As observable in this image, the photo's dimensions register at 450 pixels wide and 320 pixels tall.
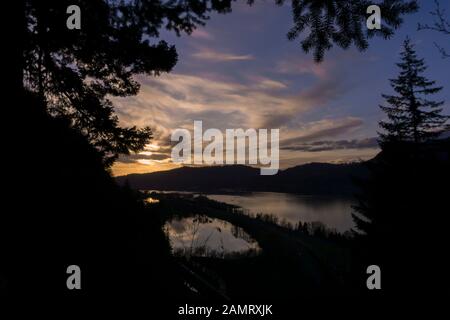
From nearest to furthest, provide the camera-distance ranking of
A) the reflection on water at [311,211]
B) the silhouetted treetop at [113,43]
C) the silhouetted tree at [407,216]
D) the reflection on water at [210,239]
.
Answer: the silhouetted treetop at [113,43] < the silhouetted tree at [407,216] < the reflection on water at [210,239] < the reflection on water at [311,211]

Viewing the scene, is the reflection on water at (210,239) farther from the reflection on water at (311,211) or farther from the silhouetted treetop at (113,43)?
the reflection on water at (311,211)

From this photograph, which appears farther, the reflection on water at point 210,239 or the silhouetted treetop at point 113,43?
the reflection on water at point 210,239

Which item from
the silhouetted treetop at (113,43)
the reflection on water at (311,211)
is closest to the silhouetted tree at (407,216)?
the silhouetted treetop at (113,43)

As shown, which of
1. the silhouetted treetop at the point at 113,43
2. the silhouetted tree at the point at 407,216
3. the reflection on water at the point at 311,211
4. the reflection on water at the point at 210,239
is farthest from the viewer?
the reflection on water at the point at 311,211

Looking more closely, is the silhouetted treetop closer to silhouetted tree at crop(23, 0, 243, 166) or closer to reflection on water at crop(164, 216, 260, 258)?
silhouetted tree at crop(23, 0, 243, 166)

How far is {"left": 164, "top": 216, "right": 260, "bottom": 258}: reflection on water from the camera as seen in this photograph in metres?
17.2

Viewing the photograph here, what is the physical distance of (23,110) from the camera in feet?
14.3

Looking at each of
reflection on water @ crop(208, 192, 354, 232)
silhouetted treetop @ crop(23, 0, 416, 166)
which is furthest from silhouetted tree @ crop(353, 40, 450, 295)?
reflection on water @ crop(208, 192, 354, 232)

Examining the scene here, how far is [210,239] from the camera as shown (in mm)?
22969

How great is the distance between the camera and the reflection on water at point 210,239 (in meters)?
17.2
